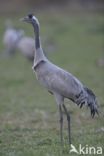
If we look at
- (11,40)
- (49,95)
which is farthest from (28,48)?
(49,95)

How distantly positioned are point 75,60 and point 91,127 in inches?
A: 459

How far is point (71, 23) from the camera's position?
31562 mm

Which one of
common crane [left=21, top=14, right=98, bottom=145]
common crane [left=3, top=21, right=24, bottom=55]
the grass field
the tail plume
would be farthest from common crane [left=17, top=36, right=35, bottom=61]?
the tail plume

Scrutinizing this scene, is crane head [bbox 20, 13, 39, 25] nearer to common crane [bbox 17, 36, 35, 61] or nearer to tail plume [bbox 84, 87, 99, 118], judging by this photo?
tail plume [bbox 84, 87, 99, 118]

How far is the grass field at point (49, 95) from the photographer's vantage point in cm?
987

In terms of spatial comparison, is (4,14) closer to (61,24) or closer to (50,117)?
(61,24)

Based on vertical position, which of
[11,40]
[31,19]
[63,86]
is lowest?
[63,86]

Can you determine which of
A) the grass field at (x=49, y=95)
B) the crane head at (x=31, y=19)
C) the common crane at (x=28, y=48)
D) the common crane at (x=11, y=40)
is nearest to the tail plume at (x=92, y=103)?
the grass field at (x=49, y=95)

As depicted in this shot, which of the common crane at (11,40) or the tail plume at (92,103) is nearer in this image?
the tail plume at (92,103)

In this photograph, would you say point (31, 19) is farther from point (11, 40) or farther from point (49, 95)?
point (11, 40)

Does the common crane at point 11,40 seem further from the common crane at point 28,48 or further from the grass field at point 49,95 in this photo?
the common crane at point 28,48

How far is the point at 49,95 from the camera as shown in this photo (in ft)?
53.1

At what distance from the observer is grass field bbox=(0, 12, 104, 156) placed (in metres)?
9.87

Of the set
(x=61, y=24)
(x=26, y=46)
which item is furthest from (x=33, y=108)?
(x=61, y=24)
